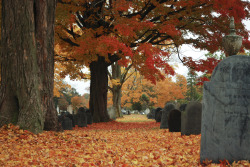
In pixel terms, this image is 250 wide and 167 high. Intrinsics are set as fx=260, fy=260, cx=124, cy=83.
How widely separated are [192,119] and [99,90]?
34.0 ft

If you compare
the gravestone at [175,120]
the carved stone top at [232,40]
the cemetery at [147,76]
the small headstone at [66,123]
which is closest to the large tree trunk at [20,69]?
the cemetery at [147,76]

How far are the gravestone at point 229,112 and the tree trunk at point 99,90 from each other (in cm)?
1343

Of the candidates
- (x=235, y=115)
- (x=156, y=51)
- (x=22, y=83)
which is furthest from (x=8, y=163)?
(x=156, y=51)

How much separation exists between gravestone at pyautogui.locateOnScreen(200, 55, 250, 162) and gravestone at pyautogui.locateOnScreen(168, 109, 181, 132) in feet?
16.2

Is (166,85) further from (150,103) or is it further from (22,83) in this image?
(22,83)

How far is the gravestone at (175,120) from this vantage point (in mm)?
9195

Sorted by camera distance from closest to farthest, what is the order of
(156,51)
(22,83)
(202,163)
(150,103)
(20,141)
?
(202,163), (20,141), (22,83), (156,51), (150,103)

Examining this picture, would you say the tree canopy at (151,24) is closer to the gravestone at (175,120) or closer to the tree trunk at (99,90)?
the tree trunk at (99,90)

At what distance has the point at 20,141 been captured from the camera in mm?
6211

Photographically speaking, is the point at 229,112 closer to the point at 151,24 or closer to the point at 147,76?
the point at 151,24

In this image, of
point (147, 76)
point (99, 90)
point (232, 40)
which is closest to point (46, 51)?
point (232, 40)

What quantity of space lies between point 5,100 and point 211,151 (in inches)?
223

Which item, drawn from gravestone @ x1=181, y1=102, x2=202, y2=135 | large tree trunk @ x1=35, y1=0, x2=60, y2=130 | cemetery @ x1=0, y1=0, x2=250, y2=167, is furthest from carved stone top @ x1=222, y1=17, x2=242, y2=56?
large tree trunk @ x1=35, y1=0, x2=60, y2=130

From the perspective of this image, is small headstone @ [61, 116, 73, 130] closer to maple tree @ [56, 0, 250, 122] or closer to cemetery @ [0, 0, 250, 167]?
cemetery @ [0, 0, 250, 167]
